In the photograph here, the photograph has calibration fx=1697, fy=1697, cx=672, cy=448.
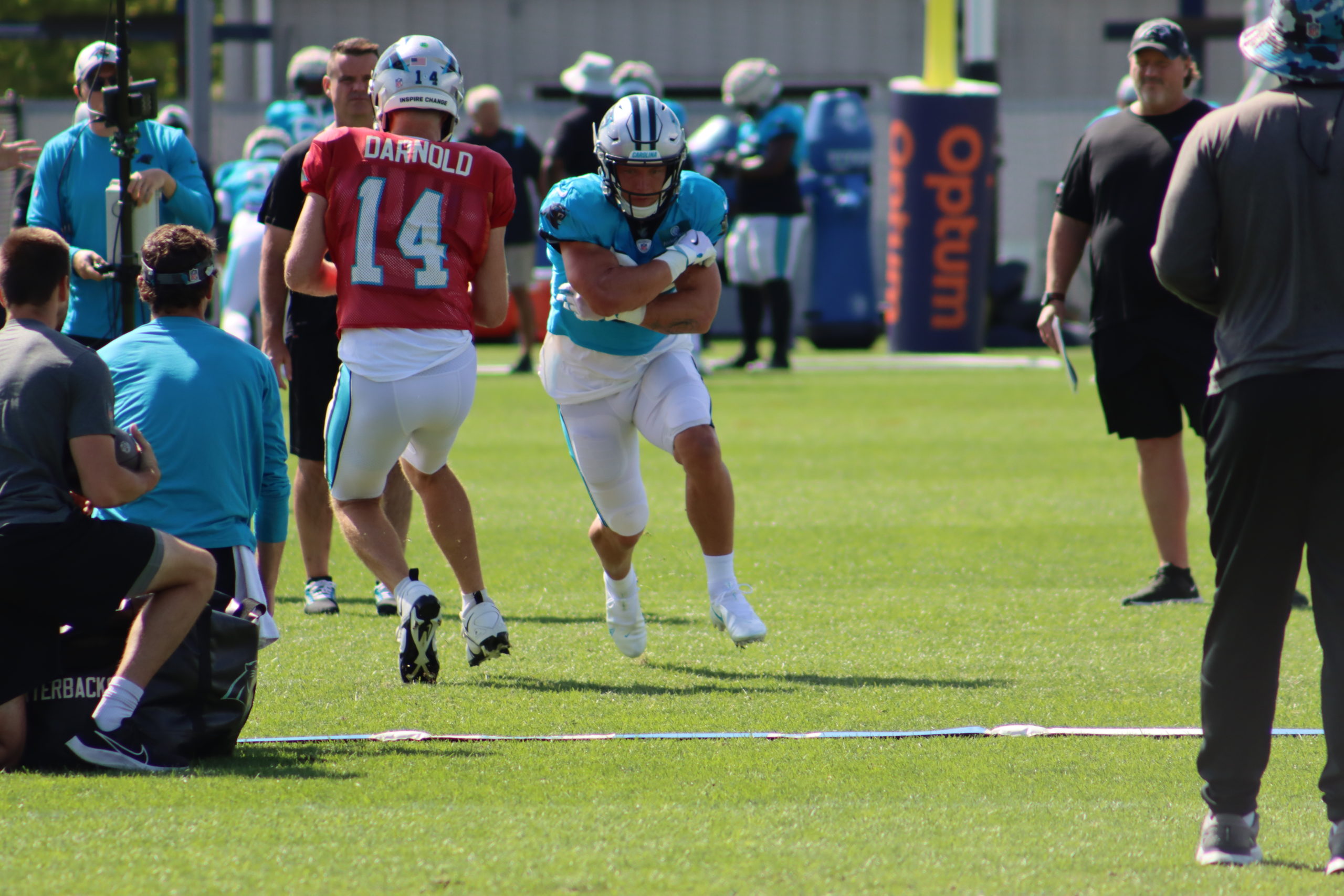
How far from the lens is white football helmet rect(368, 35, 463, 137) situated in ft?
17.4

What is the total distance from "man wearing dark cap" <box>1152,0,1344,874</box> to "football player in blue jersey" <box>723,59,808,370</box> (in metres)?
12.4

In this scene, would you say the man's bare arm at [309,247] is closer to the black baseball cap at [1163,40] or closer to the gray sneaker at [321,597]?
the gray sneaker at [321,597]

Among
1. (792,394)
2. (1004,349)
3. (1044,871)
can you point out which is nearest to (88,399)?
(1044,871)

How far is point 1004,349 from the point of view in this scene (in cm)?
2048

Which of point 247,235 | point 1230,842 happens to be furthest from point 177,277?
point 247,235

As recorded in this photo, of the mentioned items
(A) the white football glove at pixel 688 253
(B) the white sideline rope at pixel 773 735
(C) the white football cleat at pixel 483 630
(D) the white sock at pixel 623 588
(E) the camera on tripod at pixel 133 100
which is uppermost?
(E) the camera on tripod at pixel 133 100

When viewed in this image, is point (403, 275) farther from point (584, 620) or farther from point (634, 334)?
point (584, 620)

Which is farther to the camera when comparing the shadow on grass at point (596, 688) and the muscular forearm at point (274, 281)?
the muscular forearm at point (274, 281)

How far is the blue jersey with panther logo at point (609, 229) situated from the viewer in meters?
5.32

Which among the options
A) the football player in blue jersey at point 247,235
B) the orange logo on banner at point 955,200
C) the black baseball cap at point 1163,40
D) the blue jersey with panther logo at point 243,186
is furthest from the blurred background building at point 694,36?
the black baseball cap at point 1163,40

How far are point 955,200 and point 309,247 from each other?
14380 mm

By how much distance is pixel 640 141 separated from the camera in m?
5.11

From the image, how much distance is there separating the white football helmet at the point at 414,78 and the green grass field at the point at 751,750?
1.82 meters

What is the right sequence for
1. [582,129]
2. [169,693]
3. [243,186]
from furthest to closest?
[582,129]
[243,186]
[169,693]
